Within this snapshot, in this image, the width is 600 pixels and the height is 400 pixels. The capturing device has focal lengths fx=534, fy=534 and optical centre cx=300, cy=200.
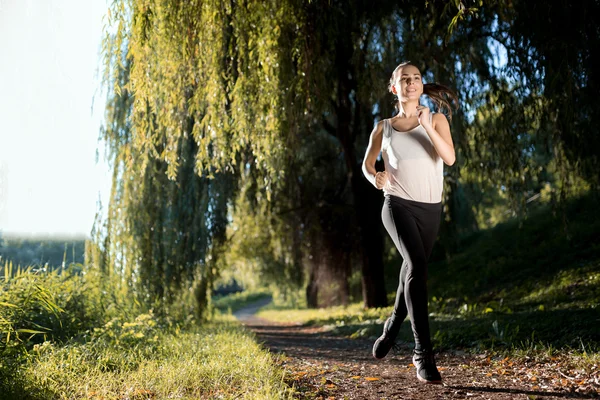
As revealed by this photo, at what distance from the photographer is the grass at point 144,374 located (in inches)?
125

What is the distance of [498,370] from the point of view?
3799 mm

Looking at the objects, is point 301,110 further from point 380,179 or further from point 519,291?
point 519,291

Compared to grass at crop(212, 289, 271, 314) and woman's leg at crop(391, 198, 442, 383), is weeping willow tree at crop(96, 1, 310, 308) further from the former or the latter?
grass at crop(212, 289, 271, 314)

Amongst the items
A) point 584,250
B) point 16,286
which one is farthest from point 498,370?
point 584,250

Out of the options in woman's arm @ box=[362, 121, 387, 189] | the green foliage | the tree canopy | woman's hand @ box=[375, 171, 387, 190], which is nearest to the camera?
woman's hand @ box=[375, 171, 387, 190]

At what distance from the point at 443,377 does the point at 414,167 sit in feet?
4.84

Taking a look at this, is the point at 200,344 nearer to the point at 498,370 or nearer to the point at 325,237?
the point at 498,370

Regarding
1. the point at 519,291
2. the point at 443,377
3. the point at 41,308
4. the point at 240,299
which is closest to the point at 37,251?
the point at 41,308

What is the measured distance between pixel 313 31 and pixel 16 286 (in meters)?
3.97

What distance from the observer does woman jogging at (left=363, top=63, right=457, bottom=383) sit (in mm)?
3230

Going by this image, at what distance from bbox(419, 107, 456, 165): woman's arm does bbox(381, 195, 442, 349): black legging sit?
323 millimetres

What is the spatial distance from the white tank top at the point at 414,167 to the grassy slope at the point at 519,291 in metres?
1.76

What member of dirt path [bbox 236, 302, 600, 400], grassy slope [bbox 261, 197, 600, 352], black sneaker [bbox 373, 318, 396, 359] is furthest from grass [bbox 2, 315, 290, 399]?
grassy slope [bbox 261, 197, 600, 352]

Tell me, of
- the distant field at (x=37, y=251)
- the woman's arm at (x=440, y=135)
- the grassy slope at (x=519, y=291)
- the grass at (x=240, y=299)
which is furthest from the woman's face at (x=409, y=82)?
the grass at (x=240, y=299)
